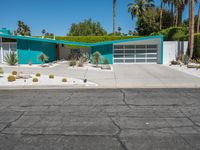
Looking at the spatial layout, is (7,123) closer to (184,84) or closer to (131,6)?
(184,84)

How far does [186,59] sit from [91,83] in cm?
1396

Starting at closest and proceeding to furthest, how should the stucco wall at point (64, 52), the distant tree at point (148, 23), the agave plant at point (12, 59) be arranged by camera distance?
1. the agave plant at point (12, 59)
2. the stucco wall at point (64, 52)
3. the distant tree at point (148, 23)

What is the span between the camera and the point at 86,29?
A: 241 feet

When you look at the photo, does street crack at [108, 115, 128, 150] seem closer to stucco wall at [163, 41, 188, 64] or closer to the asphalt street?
the asphalt street

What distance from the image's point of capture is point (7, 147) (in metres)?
4.95

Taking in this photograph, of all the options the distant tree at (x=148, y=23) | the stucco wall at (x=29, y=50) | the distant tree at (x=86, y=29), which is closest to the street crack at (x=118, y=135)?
the stucco wall at (x=29, y=50)

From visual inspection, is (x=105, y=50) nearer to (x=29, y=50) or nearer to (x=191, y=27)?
(x=29, y=50)

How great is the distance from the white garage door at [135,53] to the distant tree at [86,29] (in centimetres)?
4457

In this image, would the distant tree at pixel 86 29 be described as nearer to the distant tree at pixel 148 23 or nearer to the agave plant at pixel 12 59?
the distant tree at pixel 148 23

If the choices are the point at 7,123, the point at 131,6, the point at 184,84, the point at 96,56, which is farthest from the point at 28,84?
the point at 131,6

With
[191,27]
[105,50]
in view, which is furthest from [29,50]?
[191,27]

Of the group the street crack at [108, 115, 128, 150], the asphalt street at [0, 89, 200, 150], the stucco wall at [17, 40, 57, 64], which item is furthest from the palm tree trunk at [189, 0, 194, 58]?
the street crack at [108, 115, 128, 150]

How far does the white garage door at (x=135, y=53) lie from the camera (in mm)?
27875

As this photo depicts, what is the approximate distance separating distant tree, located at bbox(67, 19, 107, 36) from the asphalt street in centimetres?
6367
